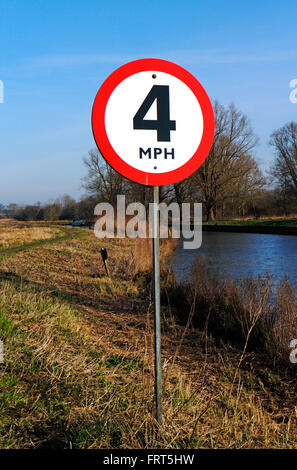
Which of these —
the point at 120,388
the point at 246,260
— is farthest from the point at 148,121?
the point at 246,260

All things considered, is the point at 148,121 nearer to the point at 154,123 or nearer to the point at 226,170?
the point at 154,123

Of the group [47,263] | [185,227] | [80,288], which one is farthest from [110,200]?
[80,288]

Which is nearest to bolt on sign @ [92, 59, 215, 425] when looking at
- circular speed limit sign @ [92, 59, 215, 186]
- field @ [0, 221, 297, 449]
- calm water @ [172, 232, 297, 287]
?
circular speed limit sign @ [92, 59, 215, 186]

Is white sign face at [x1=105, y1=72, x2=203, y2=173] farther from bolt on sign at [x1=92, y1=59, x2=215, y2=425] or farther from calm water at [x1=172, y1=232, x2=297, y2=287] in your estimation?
calm water at [x1=172, y1=232, x2=297, y2=287]

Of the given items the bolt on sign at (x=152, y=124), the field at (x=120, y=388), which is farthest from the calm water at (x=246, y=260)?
the bolt on sign at (x=152, y=124)

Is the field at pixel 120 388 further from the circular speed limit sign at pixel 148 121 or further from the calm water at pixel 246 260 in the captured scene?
the calm water at pixel 246 260

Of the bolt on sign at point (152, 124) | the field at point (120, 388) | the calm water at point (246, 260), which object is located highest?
the bolt on sign at point (152, 124)

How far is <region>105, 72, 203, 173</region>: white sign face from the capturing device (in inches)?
87.4

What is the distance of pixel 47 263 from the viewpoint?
1209 centimetres

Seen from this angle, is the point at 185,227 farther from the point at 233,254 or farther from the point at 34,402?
the point at 34,402

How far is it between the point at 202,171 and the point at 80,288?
33062 mm

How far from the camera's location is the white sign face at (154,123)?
2.22 meters

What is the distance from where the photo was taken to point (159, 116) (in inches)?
89.0

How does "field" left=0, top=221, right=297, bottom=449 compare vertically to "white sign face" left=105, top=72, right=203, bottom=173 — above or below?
below
